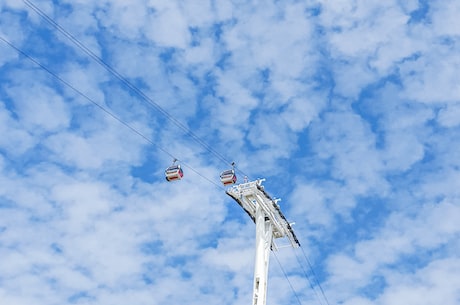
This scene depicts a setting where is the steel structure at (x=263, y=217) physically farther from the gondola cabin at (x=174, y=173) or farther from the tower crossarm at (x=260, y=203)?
the gondola cabin at (x=174, y=173)

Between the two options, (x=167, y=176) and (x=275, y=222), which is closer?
(x=167, y=176)

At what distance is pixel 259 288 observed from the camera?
4391cm

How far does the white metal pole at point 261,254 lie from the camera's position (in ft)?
143

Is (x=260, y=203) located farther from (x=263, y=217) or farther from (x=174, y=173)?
(x=174, y=173)

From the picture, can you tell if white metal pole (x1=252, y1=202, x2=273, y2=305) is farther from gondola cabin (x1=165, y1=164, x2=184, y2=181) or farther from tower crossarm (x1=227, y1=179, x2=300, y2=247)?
gondola cabin (x1=165, y1=164, x2=184, y2=181)

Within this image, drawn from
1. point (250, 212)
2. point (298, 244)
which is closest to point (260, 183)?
point (250, 212)

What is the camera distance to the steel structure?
1825 inches

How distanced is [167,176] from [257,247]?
849 centimetres

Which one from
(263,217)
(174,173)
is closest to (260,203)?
(263,217)

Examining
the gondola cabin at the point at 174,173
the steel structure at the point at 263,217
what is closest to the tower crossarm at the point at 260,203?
the steel structure at the point at 263,217

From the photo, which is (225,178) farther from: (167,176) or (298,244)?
(298,244)

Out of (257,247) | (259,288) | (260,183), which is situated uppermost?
(260,183)

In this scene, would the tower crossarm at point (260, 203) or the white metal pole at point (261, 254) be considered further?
the tower crossarm at point (260, 203)

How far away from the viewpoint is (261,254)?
45.8 m
